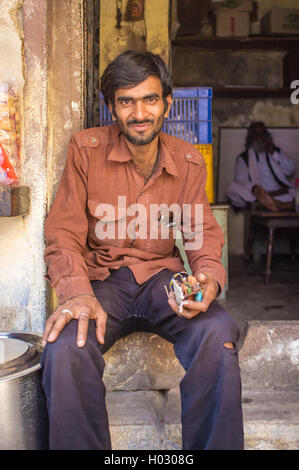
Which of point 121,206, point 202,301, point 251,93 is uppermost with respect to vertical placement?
point 251,93

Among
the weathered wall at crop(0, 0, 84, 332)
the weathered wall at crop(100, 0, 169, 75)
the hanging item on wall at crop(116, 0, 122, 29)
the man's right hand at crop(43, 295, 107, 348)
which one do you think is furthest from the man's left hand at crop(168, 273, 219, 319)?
the hanging item on wall at crop(116, 0, 122, 29)

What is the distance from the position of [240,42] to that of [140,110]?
5185 millimetres

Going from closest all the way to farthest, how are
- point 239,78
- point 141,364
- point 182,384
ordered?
point 182,384 < point 141,364 < point 239,78

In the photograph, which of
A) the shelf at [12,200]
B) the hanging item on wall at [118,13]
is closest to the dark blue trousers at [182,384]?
the shelf at [12,200]

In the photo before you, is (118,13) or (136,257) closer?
(136,257)

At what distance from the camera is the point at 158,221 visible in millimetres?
2043

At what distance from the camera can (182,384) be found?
1.61 metres

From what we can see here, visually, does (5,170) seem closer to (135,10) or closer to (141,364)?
(141,364)

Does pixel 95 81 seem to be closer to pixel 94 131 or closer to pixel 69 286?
pixel 94 131

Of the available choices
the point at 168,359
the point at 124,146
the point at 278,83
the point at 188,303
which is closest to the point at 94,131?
the point at 124,146

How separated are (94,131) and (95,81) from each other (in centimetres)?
50

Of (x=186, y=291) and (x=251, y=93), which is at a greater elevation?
(x=251, y=93)

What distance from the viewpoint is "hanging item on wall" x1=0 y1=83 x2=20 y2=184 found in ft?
6.34

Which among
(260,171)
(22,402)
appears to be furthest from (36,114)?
(260,171)
